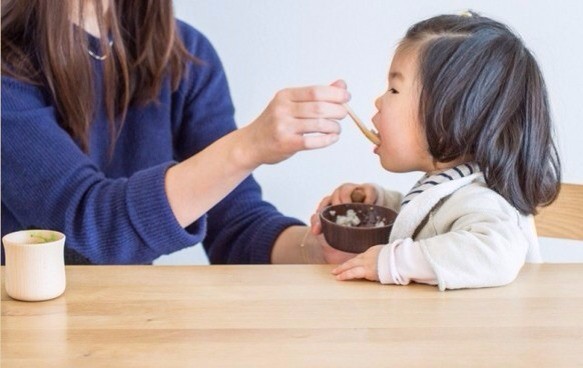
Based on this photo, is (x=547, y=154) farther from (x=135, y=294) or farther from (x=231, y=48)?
(x=231, y=48)

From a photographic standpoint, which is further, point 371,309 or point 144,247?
point 144,247

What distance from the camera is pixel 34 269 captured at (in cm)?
80

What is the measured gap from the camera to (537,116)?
1.00 m

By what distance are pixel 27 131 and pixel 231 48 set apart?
66cm

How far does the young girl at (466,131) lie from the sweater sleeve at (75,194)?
294 mm

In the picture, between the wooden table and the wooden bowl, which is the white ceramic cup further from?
the wooden bowl

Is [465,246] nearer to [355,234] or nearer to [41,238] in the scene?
[355,234]

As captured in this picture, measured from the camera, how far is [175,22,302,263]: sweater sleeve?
1.35 meters

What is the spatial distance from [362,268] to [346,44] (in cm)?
93

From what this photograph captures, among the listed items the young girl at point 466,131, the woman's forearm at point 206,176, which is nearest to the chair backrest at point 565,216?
the young girl at point 466,131

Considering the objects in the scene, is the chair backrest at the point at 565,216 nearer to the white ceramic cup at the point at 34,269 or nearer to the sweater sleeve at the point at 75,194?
the sweater sleeve at the point at 75,194

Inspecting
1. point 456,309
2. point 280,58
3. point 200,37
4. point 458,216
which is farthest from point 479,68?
point 280,58

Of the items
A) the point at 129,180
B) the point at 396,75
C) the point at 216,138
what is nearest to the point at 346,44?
the point at 216,138

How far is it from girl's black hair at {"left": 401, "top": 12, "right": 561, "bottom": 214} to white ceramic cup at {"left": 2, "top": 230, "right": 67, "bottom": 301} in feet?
1.66
